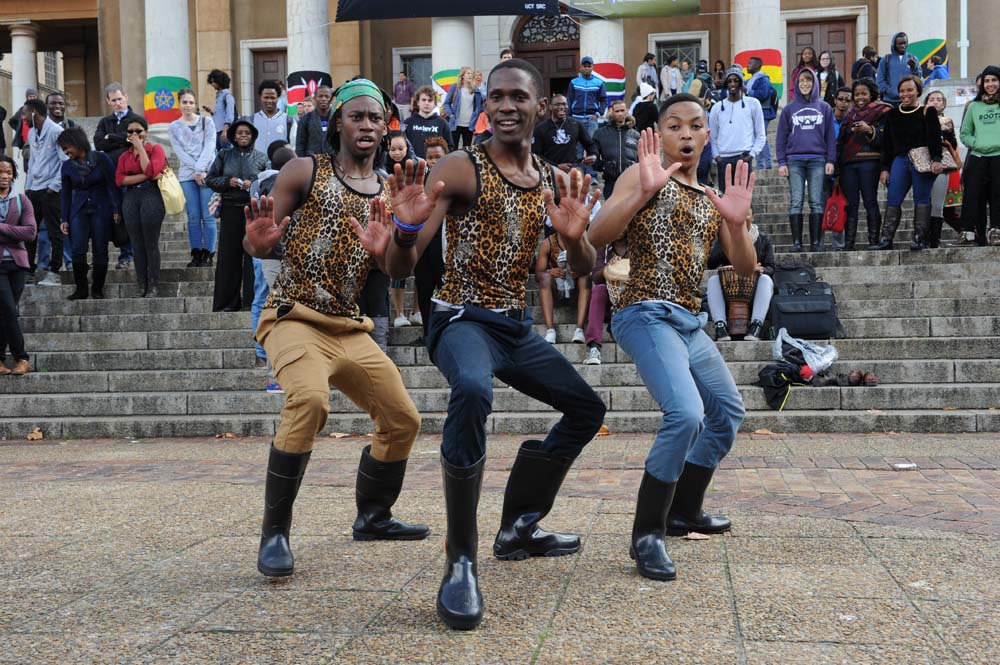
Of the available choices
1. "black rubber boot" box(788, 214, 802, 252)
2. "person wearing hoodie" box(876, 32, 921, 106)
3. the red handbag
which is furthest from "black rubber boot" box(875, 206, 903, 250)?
"person wearing hoodie" box(876, 32, 921, 106)

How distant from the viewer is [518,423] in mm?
9859

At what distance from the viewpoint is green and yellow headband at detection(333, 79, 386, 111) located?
16.8 feet

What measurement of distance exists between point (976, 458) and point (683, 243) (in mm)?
3932

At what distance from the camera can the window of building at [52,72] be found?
179ft

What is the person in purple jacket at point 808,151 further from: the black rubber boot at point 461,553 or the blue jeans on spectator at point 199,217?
the black rubber boot at point 461,553

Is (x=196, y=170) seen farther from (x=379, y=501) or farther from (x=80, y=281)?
(x=379, y=501)

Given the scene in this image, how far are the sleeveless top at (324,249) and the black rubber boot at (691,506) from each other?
1.72m

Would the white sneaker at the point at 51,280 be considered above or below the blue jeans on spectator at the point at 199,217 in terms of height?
below

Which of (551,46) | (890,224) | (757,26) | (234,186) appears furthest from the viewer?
(551,46)

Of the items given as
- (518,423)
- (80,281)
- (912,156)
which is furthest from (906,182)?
(80,281)

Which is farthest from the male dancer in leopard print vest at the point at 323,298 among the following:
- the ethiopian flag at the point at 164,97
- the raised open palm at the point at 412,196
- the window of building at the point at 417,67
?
the window of building at the point at 417,67

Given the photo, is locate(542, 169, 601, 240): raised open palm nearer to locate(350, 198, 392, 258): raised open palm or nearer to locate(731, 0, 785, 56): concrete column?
locate(350, 198, 392, 258): raised open palm

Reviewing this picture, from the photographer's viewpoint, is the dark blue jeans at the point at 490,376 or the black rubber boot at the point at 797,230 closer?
the dark blue jeans at the point at 490,376

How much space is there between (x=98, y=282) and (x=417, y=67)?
1927 centimetres
